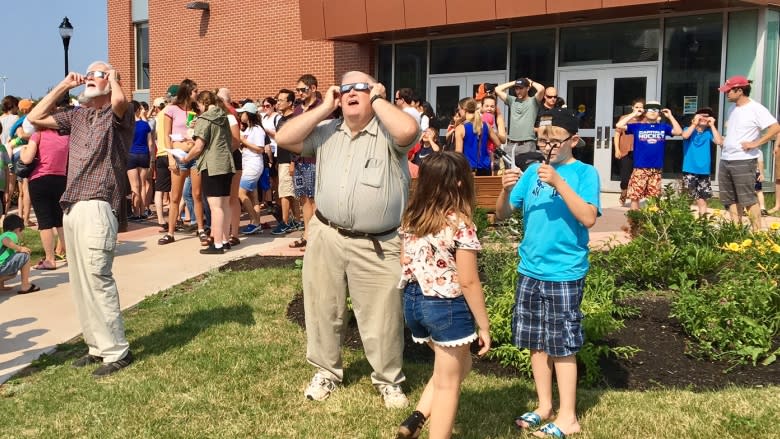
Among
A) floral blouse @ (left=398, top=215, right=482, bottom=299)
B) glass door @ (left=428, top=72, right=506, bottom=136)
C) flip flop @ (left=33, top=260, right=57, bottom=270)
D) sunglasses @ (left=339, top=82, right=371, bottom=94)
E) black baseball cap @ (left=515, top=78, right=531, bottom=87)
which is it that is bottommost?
flip flop @ (left=33, top=260, right=57, bottom=270)

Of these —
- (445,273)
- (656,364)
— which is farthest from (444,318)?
(656,364)

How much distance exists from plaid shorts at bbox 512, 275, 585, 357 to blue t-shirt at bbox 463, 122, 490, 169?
21.0 ft

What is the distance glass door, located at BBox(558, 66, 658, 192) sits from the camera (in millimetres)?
15133

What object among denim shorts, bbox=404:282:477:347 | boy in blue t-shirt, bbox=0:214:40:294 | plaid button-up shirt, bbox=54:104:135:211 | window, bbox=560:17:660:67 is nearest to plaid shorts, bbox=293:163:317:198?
boy in blue t-shirt, bbox=0:214:40:294

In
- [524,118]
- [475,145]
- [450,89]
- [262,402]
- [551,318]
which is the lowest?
[262,402]

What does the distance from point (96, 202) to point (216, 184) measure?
3679 millimetres

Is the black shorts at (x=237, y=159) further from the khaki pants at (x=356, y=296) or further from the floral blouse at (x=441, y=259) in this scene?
the floral blouse at (x=441, y=259)

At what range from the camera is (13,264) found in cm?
718

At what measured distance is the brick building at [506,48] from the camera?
1415 cm

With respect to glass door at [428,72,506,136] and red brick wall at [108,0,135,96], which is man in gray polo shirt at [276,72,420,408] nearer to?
glass door at [428,72,506,136]

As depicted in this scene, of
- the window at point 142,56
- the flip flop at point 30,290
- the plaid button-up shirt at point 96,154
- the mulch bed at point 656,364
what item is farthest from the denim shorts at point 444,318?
the window at point 142,56

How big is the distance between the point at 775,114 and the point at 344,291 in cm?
1254

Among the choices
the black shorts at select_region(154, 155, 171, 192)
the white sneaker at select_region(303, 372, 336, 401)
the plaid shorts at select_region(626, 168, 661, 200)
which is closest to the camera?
the white sneaker at select_region(303, 372, 336, 401)

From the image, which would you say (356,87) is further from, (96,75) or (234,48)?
(234,48)
